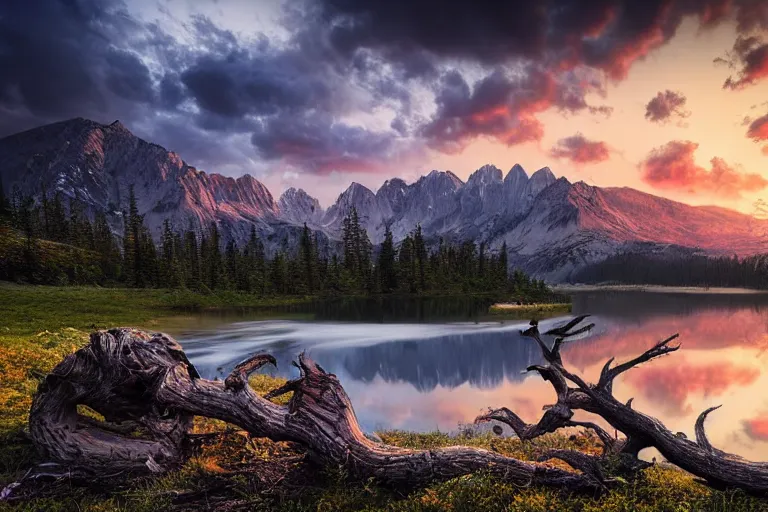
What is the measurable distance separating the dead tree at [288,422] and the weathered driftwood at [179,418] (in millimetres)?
18

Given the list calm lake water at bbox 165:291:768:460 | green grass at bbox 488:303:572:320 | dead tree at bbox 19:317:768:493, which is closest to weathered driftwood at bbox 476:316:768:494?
dead tree at bbox 19:317:768:493

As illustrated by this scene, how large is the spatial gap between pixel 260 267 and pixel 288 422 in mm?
102620

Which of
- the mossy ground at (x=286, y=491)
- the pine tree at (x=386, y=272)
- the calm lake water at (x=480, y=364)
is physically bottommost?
the calm lake water at (x=480, y=364)

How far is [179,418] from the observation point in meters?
7.83

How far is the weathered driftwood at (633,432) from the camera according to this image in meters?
6.26

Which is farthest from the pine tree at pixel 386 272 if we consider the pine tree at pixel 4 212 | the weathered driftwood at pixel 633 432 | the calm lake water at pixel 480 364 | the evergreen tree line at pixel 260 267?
the weathered driftwood at pixel 633 432

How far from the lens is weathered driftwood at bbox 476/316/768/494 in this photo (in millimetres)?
6258

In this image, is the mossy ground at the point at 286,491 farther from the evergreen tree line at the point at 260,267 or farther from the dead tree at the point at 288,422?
the evergreen tree line at the point at 260,267

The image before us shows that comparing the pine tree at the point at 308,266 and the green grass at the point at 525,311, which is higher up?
the pine tree at the point at 308,266

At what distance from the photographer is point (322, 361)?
2845cm

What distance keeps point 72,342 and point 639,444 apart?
2375cm

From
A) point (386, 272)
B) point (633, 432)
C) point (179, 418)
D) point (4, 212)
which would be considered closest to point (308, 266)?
point (386, 272)

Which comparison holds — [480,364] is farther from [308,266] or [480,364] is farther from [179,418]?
[308,266]

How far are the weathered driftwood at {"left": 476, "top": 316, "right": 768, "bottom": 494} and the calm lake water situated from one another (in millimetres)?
8492
